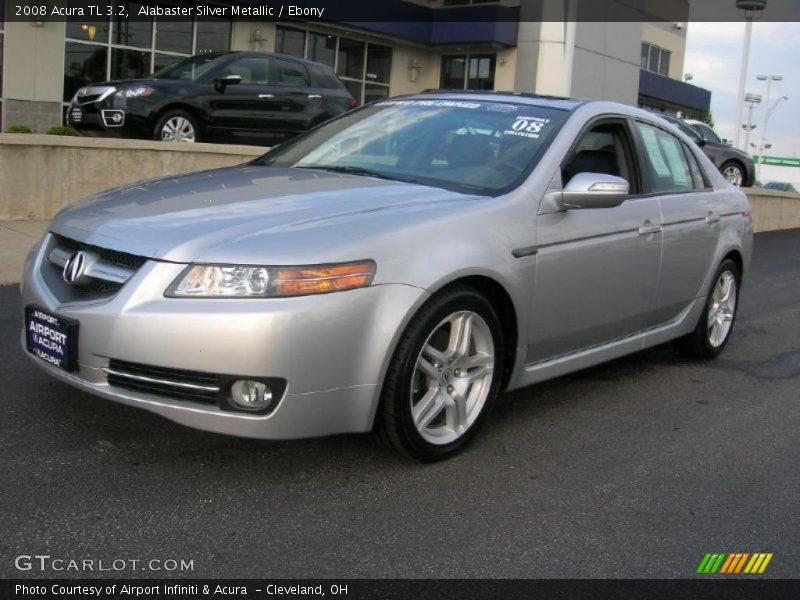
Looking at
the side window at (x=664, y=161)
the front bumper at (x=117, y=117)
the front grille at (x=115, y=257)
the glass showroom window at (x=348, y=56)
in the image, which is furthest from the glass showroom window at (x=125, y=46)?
the front grille at (x=115, y=257)

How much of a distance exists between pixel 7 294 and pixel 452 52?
74.0ft

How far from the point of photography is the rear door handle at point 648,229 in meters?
4.99

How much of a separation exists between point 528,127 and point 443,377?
152 cm

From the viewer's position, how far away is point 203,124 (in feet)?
40.1

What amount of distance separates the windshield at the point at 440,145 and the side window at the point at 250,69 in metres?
7.88

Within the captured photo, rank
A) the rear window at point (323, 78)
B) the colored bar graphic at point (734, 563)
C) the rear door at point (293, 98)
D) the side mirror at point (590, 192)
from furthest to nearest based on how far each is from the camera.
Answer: the rear window at point (323, 78) < the rear door at point (293, 98) < the side mirror at point (590, 192) < the colored bar graphic at point (734, 563)

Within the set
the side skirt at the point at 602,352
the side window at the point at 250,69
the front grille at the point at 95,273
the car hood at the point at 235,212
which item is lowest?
the side skirt at the point at 602,352

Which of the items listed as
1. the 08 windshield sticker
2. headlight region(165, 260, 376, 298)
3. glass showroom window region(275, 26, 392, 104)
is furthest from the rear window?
headlight region(165, 260, 376, 298)

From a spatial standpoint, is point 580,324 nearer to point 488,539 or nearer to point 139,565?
point 488,539

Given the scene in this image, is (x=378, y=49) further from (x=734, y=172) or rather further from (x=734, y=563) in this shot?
(x=734, y=563)

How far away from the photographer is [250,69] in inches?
507

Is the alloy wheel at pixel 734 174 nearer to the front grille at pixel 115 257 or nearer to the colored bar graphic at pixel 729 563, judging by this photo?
the colored bar graphic at pixel 729 563

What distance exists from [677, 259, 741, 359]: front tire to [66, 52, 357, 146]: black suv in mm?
7779

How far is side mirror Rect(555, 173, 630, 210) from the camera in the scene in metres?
4.32
